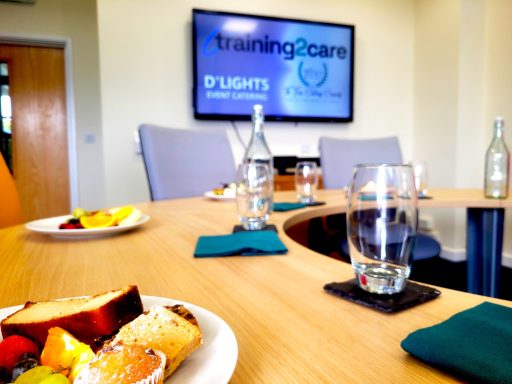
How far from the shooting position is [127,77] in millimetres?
3035

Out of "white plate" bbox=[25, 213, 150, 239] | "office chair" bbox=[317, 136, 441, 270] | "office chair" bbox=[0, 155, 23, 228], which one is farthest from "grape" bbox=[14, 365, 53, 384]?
"office chair" bbox=[317, 136, 441, 270]

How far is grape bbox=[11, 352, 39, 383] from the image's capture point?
0.28 m

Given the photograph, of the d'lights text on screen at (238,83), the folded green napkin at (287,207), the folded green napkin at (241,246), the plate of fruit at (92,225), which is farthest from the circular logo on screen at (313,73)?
the folded green napkin at (241,246)

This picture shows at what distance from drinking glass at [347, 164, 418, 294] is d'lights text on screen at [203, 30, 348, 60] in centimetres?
292

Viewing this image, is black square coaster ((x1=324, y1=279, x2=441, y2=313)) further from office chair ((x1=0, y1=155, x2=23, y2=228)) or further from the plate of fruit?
office chair ((x1=0, y1=155, x2=23, y2=228))

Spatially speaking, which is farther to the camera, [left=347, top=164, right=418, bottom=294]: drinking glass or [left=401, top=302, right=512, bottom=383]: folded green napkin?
[left=347, top=164, right=418, bottom=294]: drinking glass

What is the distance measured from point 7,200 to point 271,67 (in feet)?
8.25

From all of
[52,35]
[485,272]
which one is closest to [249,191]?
[485,272]

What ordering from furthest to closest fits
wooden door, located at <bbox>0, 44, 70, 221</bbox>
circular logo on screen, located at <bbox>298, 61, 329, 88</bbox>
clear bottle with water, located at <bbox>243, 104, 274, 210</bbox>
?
1. wooden door, located at <bbox>0, 44, 70, 221</bbox>
2. circular logo on screen, located at <bbox>298, 61, 329, 88</bbox>
3. clear bottle with water, located at <bbox>243, 104, 274, 210</bbox>

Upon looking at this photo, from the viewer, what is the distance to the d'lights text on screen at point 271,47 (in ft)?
10.4

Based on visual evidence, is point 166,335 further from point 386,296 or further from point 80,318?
point 386,296

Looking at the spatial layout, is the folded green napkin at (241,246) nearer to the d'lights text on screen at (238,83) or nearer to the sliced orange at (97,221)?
the sliced orange at (97,221)

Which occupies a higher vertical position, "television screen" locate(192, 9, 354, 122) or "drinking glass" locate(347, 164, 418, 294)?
"television screen" locate(192, 9, 354, 122)

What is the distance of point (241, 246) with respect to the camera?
0.75 meters
